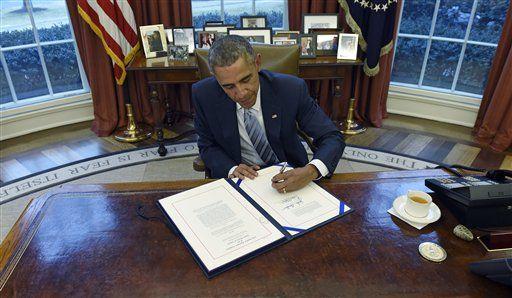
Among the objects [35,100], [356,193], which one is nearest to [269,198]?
[356,193]

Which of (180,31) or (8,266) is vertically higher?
(180,31)

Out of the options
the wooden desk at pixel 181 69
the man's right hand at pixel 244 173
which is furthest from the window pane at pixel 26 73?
the man's right hand at pixel 244 173

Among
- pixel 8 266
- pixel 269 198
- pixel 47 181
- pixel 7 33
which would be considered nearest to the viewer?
pixel 8 266

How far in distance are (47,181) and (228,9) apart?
2315mm

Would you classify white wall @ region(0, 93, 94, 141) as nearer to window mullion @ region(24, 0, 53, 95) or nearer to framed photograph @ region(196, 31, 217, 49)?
window mullion @ region(24, 0, 53, 95)

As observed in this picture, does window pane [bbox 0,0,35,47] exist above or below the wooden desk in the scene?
above

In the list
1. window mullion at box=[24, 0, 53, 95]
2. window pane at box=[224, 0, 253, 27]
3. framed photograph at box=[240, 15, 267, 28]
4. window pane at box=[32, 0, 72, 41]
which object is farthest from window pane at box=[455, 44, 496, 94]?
window mullion at box=[24, 0, 53, 95]

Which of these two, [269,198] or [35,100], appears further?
[35,100]

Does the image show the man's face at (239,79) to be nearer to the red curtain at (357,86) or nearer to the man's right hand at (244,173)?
the man's right hand at (244,173)

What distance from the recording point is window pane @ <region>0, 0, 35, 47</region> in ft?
10.5

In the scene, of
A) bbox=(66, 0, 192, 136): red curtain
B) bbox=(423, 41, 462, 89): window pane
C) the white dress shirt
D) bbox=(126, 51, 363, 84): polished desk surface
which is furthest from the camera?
bbox=(423, 41, 462, 89): window pane

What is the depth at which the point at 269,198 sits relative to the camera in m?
1.14

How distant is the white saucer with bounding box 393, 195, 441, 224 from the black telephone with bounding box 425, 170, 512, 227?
5 centimetres

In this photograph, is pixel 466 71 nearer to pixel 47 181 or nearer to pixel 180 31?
pixel 180 31
